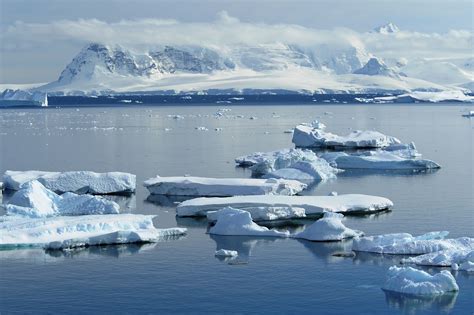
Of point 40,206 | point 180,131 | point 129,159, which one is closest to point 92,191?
point 40,206

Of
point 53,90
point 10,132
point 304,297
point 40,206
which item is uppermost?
point 53,90

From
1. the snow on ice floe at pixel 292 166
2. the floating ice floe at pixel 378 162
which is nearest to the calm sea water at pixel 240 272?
the snow on ice floe at pixel 292 166

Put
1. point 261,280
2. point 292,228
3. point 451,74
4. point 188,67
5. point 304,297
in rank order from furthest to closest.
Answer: point 188,67, point 451,74, point 292,228, point 261,280, point 304,297

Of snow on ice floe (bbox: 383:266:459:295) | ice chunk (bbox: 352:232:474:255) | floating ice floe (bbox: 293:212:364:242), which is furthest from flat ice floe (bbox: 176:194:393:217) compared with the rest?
snow on ice floe (bbox: 383:266:459:295)

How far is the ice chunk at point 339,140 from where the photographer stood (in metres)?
35.1

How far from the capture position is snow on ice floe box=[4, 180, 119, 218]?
17.9m

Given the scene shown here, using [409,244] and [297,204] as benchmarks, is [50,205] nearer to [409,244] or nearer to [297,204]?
A: [297,204]

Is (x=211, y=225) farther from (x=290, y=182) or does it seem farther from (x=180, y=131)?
(x=180, y=131)

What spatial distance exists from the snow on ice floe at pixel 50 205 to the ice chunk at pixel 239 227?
2624mm

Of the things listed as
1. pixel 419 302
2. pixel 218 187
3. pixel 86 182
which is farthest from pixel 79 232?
pixel 419 302

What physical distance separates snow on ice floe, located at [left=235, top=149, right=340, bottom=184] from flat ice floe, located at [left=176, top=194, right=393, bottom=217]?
495cm

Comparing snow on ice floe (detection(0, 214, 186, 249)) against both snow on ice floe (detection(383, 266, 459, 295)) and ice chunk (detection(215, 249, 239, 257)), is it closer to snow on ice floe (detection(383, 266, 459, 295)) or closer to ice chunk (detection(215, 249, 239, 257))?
ice chunk (detection(215, 249, 239, 257))

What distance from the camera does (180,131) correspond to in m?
48.9

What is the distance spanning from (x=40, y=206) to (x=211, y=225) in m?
3.94
